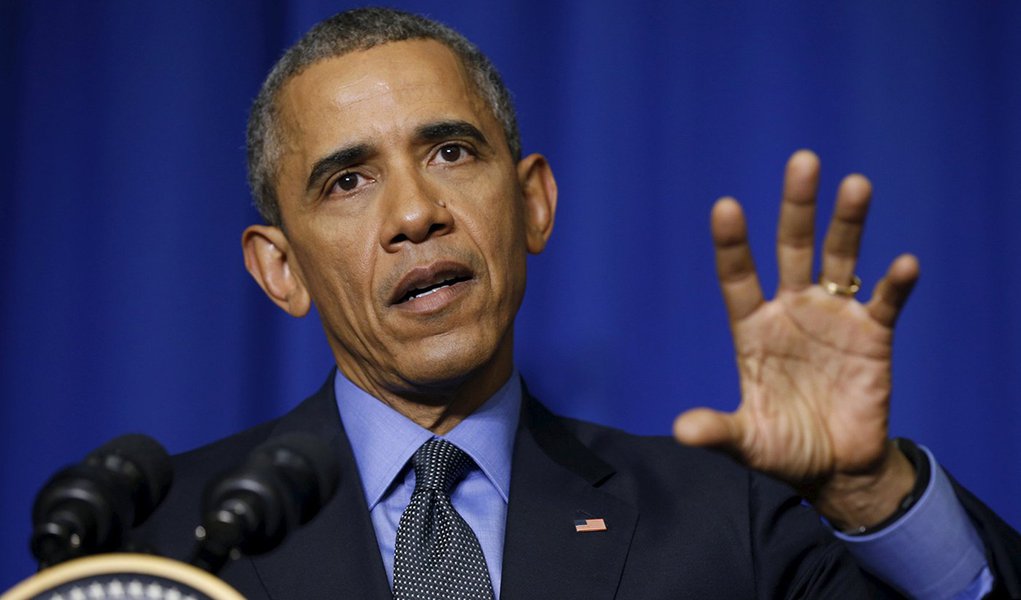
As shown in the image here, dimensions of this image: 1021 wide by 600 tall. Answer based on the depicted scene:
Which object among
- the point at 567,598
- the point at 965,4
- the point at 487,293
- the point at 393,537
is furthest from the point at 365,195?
the point at 965,4

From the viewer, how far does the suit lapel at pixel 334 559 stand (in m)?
1.52

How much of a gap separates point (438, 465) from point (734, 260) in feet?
1.97

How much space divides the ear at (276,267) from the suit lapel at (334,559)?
1.14 feet

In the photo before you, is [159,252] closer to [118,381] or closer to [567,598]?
[118,381]

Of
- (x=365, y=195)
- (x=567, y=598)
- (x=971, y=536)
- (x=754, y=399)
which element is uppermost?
(x=365, y=195)

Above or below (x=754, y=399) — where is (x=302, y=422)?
below

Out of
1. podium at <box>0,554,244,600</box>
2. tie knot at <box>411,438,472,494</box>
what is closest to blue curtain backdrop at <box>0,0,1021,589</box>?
tie knot at <box>411,438,472,494</box>

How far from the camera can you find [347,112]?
5.52ft

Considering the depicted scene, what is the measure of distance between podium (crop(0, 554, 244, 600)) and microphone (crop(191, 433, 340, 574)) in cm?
5

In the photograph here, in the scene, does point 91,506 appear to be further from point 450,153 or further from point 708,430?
point 450,153

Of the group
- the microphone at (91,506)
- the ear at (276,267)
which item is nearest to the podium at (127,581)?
the microphone at (91,506)

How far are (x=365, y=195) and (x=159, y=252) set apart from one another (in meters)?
0.70

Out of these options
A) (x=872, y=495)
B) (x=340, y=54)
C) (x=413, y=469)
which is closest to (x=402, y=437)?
(x=413, y=469)

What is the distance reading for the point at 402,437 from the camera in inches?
66.0
